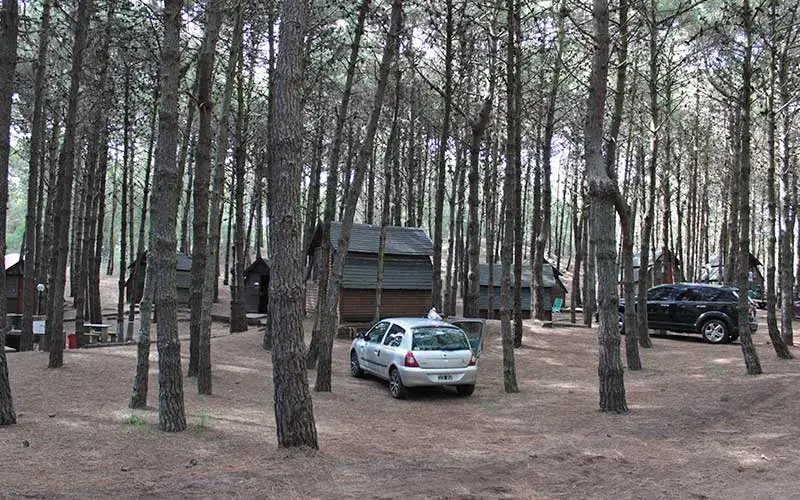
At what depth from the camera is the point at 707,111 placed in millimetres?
31453

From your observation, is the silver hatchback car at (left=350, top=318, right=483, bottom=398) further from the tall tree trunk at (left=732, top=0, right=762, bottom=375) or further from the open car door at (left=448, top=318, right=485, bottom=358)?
the tall tree trunk at (left=732, top=0, right=762, bottom=375)

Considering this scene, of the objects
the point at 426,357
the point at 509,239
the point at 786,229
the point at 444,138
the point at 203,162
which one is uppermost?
the point at 444,138

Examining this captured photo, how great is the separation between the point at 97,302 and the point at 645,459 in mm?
24137

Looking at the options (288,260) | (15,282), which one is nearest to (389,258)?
(288,260)

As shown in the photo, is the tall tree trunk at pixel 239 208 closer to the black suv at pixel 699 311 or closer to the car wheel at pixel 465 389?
the car wheel at pixel 465 389

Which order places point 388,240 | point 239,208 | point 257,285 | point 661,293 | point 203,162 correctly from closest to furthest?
point 203,162
point 239,208
point 661,293
point 388,240
point 257,285

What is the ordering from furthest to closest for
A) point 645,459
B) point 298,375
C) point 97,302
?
point 97,302 → point 645,459 → point 298,375

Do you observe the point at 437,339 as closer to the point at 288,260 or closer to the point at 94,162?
the point at 288,260

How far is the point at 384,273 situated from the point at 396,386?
13333 mm

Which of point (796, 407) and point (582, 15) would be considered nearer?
point (796, 407)

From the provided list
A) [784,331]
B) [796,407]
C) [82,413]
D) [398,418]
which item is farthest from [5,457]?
[784,331]

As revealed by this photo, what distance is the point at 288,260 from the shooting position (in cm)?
681

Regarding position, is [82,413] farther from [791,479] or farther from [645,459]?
[791,479]

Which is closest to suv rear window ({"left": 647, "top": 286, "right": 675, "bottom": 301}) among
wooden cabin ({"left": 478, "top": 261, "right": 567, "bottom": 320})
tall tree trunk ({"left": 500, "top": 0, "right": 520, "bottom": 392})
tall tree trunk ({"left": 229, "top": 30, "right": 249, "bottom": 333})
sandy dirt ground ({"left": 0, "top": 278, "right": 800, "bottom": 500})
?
sandy dirt ground ({"left": 0, "top": 278, "right": 800, "bottom": 500})
